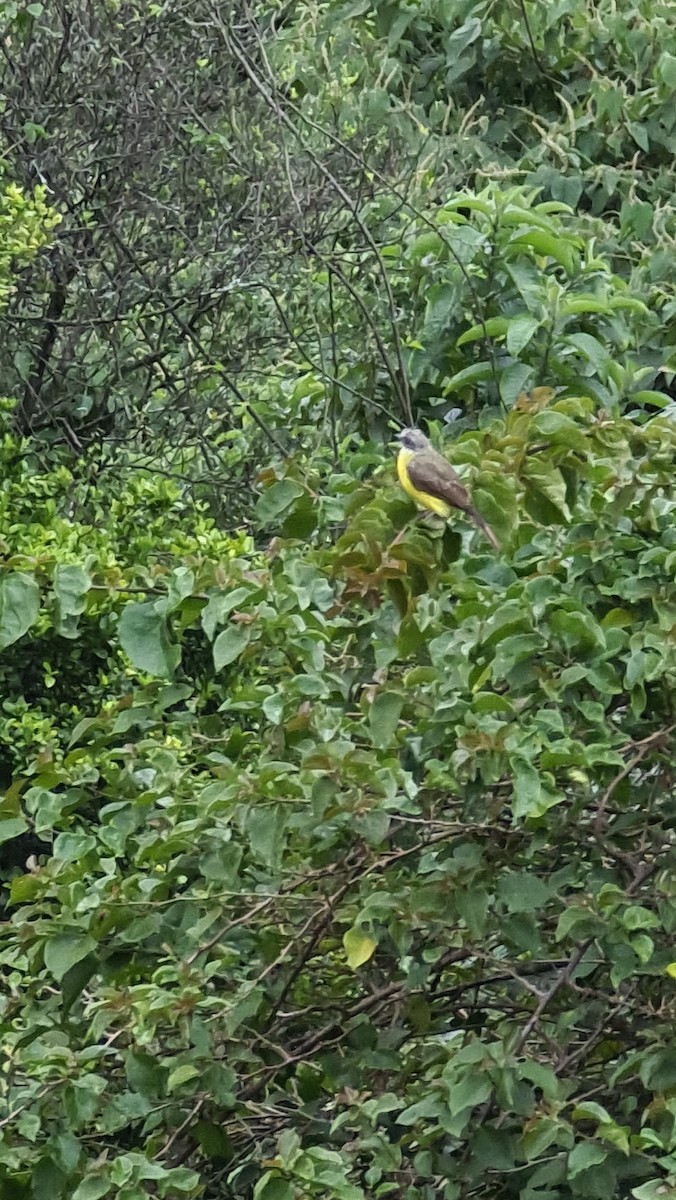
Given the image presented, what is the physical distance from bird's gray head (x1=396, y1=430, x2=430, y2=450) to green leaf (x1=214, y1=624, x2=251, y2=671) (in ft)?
3.17

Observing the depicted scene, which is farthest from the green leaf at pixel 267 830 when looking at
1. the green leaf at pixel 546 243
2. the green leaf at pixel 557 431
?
the green leaf at pixel 546 243

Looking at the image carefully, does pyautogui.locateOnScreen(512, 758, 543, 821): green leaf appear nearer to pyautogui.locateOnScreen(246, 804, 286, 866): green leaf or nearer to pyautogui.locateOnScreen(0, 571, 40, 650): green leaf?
pyautogui.locateOnScreen(246, 804, 286, 866): green leaf

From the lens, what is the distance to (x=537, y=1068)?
2.72m

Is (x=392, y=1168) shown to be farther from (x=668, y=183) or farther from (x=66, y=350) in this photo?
(x=668, y=183)

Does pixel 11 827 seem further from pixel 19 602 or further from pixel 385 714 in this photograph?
pixel 385 714

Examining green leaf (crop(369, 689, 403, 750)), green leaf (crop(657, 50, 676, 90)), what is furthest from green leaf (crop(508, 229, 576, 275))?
green leaf (crop(657, 50, 676, 90))

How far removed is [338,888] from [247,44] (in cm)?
399

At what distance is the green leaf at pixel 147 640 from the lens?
2.97 m

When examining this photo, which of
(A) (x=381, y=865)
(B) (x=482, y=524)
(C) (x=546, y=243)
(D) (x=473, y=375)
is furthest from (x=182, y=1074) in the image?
(C) (x=546, y=243)

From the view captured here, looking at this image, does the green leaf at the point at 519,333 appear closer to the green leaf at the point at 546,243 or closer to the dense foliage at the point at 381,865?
the green leaf at the point at 546,243

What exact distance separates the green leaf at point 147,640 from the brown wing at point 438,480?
49cm

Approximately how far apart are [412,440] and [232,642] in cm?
133

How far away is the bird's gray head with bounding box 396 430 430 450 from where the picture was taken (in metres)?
3.89

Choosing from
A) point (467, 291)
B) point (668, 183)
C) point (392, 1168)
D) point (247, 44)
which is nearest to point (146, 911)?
point (392, 1168)
